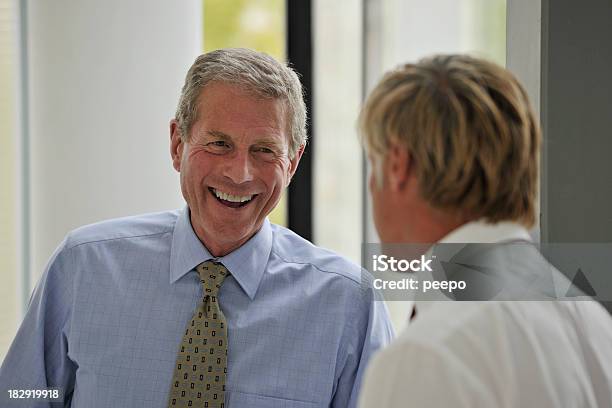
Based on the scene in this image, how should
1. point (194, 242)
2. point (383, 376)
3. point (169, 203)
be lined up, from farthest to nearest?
point (169, 203) → point (194, 242) → point (383, 376)

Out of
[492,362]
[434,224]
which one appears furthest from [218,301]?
[492,362]

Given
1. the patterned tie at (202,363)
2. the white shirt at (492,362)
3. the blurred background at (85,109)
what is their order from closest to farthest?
1. the white shirt at (492,362)
2. the patterned tie at (202,363)
3. the blurred background at (85,109)

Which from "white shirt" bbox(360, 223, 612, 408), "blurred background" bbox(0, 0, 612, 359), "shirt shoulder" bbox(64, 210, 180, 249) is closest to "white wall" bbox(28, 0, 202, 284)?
"blurred background" bbox(0, 0, 612, 359)

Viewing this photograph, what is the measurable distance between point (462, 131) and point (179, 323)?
0.88 metres

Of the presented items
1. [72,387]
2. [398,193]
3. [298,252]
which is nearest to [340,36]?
[298,252]

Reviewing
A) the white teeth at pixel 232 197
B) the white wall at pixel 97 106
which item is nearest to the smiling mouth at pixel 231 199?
the white teeth at pixel 232 197

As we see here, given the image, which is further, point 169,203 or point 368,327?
point 169,203

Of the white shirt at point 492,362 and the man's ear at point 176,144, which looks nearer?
the white shirt at point 492,362

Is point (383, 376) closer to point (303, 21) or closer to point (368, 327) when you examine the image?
point (368, 327)

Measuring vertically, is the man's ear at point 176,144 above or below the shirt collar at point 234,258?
above

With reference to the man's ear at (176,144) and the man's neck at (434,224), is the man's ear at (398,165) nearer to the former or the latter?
the man's neck at (434,224)

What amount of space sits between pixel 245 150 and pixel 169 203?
824 mm

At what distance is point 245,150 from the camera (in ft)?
5.35

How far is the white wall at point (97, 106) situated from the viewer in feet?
7.29
